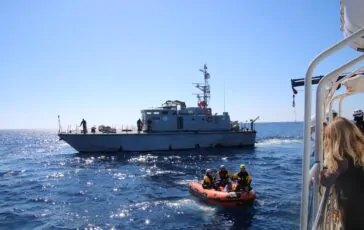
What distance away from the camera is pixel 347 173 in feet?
9.06

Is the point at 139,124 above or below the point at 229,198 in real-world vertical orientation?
above

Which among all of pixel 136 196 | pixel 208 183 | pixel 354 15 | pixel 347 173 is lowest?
pixel 136 196

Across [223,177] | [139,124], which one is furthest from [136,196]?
[139,124]

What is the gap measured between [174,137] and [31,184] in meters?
20.1

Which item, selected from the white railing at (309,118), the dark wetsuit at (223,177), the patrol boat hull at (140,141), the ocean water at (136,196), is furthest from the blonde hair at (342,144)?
the patrol boat hull at (140,141)

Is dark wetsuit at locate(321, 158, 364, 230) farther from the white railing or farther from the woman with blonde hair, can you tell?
the white railing

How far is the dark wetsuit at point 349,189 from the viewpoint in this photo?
2.72 meters

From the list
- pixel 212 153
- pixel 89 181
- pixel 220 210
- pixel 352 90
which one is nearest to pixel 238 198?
pixel 220 210

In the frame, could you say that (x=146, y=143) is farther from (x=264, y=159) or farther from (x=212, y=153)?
(x=264, y=159)

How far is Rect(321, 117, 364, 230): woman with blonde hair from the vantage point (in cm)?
273

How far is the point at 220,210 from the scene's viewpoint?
15523 millimetres

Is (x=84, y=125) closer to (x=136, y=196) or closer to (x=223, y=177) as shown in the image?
(x=136, y=196)

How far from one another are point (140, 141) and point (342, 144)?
37.9 metres

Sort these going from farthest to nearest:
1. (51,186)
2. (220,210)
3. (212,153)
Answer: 1. (212,153)
2. (51,186)
3. (220,210)
